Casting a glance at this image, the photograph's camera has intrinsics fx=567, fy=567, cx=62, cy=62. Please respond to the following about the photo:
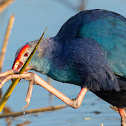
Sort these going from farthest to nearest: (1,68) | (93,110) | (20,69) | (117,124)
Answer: (1,68) → (93,110) → (117,124) → (20,69)

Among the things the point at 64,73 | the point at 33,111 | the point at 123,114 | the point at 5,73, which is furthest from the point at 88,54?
the point at 33,111

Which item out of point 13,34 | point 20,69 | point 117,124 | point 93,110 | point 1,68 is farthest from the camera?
point 13,34

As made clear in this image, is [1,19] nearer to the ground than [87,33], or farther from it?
nearer to the ground

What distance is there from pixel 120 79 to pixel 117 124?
1.29 m

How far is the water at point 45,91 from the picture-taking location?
21.1ft

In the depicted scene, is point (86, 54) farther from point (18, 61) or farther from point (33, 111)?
point (33, 111)

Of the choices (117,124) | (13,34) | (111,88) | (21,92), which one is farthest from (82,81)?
(13,34)

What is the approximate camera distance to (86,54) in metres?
4.96

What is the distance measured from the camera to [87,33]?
5.05 m

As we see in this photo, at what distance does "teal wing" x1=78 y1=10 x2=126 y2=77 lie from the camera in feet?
16.6

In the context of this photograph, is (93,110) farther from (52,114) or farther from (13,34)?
(13,34)

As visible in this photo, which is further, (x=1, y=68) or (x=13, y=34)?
(x=13, y=34)

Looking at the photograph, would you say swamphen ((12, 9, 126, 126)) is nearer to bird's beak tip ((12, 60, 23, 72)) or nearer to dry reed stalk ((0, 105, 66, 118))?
bird's beak tip ((12, 60, 23, 72))

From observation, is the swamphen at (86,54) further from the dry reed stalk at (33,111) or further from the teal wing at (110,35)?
the dry reed stalk at (33,111)
